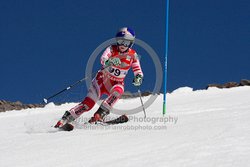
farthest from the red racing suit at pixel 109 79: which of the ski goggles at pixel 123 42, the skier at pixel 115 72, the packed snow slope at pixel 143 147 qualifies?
the packed snow slope at pixel 143 147

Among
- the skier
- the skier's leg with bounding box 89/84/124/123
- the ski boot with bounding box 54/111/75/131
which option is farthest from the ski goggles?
the ski boot with bounding box 54/111/75/131

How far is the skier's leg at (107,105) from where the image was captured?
21.5ft

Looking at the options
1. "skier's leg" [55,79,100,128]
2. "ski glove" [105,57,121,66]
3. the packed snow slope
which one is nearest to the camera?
the packed snow slope

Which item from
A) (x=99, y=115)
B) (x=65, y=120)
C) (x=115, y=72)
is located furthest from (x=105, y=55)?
(x=65, y=120)

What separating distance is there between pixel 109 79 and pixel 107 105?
57 centimetres

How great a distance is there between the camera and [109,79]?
22.9ft

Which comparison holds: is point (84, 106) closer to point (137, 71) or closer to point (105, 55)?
point (105, 55)

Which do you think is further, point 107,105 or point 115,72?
point 115,72

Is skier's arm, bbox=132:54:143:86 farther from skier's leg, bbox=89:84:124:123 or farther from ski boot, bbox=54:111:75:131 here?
ski boot, bbox=54:111:75:131

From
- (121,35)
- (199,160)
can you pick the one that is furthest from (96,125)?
(199,160)

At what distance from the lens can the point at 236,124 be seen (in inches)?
178

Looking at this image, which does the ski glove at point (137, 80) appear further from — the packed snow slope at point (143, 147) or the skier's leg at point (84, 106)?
the packed snow slope at point (143, 147)

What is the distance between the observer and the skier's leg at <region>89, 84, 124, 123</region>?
657 cm

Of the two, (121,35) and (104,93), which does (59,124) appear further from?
(121,35)
